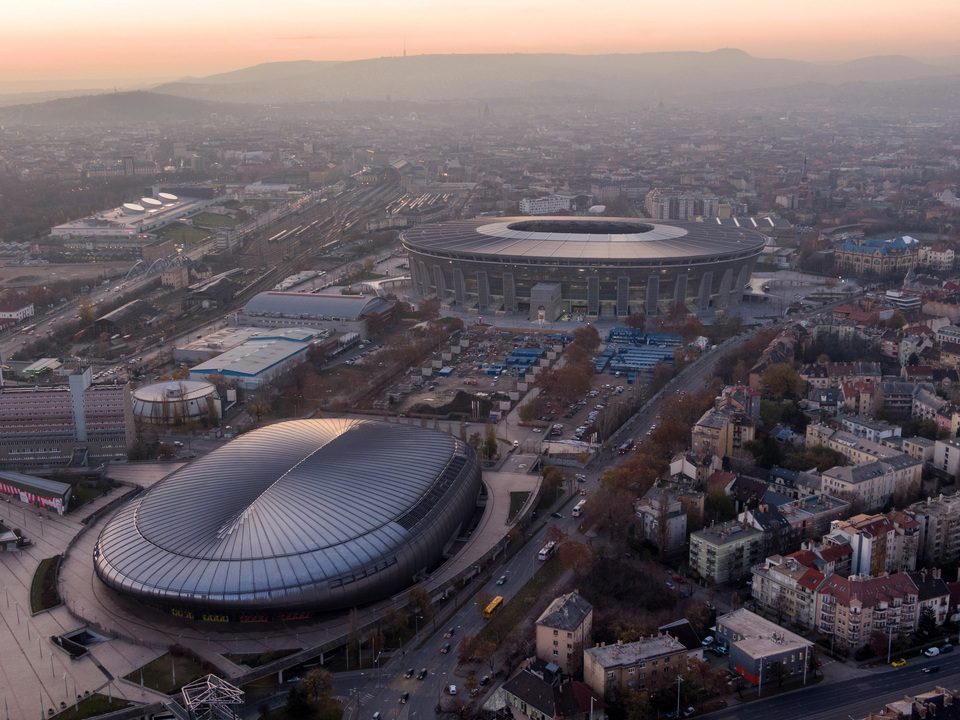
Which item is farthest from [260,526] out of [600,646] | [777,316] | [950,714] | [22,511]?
[777,316]

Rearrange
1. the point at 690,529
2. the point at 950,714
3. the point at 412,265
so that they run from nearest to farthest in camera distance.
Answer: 1. the point at 950,714
2. the point at 690,529
3. the point at 412,265

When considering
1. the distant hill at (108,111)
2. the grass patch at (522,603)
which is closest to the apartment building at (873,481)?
the grass patch at (522,603)

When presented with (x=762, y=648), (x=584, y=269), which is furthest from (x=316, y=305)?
(x=762, y=648)

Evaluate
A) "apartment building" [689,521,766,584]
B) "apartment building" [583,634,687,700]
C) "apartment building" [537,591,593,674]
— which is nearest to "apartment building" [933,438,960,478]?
Answer: "apartment building" [689,521,766,584]

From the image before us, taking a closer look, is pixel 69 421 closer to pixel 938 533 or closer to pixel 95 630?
pixel 95 630

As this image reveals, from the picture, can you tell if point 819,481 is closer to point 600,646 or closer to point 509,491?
point 509,491

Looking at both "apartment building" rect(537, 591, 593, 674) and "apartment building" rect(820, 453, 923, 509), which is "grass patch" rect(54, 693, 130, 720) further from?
"apartment building" rect(820, 453, 923, 509)
